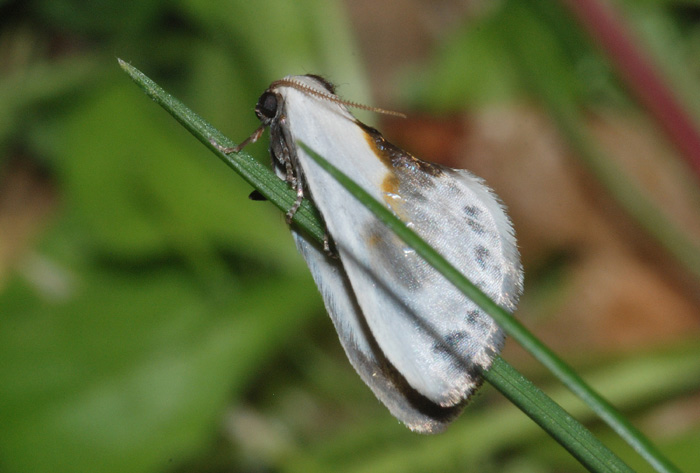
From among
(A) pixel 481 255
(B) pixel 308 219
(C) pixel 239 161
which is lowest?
(A) pixel 481 255

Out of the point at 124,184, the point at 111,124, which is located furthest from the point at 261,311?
the point at 111,124

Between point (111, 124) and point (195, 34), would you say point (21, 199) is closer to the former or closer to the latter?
point (111, 124)

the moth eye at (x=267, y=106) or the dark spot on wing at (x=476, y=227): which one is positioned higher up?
the moth eye at (x=267, y=106)

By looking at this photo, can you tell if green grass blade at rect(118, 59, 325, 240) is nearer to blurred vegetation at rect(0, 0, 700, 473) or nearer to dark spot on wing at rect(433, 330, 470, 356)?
dark spot on wing at rect(433, 330, 470, 356)

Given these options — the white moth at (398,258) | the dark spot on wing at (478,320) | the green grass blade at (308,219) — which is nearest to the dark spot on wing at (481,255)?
the white moth at (398,258)

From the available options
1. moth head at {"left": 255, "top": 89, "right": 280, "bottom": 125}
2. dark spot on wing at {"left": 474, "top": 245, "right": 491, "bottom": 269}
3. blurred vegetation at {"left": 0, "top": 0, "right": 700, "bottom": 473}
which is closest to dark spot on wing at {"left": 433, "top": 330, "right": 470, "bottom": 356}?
dark spot on wing at {"left": 474, "top": 245, "right": 491, "bottom": 269}

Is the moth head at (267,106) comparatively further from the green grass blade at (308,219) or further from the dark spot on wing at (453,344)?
the dark spot on wing at (453,344)

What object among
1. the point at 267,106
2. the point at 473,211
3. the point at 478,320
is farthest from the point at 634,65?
the point at 478,320

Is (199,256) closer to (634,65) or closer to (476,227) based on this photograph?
(476,227)
